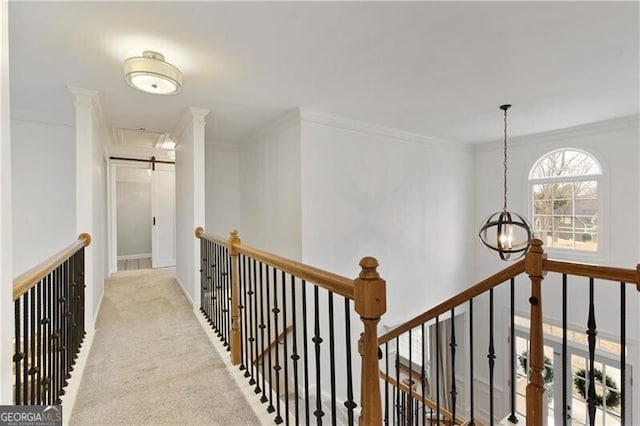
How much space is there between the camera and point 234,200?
5.36 metres

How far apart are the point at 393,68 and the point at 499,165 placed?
12.8 ft

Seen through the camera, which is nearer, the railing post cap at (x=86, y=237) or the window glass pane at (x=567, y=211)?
the railing post cap at (x=86, y=237)

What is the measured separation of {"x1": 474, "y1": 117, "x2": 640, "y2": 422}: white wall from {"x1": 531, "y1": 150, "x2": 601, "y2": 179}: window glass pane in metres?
0.12

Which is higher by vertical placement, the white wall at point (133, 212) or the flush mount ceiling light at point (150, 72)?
the flush mount ceiling light at point (150, 72)

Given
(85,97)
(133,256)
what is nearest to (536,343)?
(85,97)

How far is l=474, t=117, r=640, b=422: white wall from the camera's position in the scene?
407 cm

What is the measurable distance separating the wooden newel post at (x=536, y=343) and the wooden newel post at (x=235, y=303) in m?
1.81

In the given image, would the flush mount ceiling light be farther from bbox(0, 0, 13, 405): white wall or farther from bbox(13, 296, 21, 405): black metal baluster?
bbox(13, 296, 21, 405): black metal baluster

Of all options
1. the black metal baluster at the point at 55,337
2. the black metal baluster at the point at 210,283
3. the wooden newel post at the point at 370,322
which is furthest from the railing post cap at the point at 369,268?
the black metal baluster at the point at 210,283

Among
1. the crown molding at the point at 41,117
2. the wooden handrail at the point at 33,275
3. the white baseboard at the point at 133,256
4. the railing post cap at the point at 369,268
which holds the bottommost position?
the white baseboard at the point at 133,256

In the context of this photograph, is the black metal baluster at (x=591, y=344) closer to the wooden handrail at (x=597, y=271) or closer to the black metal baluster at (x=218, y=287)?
the wooden handrail at (x=597, y=271)

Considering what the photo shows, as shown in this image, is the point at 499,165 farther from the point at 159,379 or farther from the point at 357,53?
the point at 159,379

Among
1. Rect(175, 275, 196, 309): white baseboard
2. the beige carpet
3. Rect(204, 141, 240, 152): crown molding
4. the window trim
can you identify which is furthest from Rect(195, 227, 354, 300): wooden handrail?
the window trim

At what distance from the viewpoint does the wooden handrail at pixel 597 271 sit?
1.21 meters
